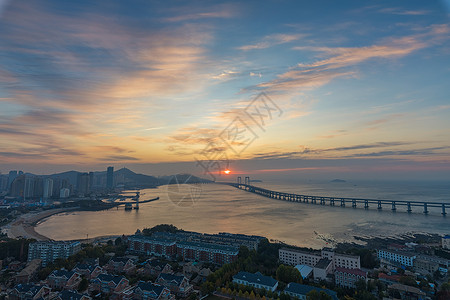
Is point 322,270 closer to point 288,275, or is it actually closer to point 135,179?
point 288,275

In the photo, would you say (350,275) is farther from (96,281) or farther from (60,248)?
(60,248)

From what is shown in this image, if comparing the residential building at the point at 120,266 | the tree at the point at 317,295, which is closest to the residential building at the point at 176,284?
the residential building at the point at 120,266

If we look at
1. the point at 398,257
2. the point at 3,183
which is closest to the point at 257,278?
the point at 398,257

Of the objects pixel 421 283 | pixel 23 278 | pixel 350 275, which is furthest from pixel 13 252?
pixel 421 283

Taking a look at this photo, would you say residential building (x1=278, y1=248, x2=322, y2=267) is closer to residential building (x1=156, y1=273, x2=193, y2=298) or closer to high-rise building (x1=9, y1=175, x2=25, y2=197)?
residential building (x1=156, y1=273, x2=193, y2=298)

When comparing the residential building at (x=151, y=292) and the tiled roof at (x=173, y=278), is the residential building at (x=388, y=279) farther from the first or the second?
the residential building at (x=151, y=292)

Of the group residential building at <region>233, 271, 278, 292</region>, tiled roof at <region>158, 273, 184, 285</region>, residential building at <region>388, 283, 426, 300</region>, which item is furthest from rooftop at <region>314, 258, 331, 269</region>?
tiled roof at <region>158, 273, 184, 285</region>
